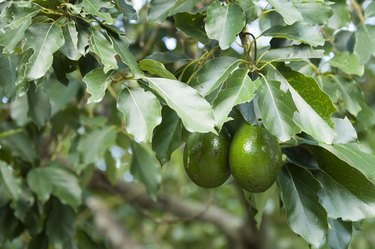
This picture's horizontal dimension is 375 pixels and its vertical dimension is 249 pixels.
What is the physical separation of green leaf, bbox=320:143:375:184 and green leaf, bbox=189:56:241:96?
0.23m

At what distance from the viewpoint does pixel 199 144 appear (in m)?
1.18

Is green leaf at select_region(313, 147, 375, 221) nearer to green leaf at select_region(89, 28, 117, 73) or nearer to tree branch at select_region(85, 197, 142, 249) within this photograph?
green leaf at select_region(89, 28, 117, 73)

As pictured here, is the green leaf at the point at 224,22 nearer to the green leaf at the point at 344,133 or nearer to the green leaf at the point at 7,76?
the green leaf at the point at 344,133

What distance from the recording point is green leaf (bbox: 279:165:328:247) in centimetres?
121

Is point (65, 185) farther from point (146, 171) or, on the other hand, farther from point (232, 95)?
point (232, 95)

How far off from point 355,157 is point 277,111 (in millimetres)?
217

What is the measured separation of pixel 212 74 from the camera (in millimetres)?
1168

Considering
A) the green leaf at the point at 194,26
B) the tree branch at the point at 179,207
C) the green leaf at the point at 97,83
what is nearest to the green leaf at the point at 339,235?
the green leaf at the point at 194,26

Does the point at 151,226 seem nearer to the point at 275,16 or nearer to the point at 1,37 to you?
the point at 275,16

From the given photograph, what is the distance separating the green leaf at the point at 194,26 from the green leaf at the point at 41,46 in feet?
0.95

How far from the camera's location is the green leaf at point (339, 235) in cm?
134

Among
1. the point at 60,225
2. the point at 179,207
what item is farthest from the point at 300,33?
A: the point at 179,207

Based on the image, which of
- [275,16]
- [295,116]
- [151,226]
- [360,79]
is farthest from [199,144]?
[151,226]

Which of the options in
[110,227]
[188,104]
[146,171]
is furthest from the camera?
[110,227]
